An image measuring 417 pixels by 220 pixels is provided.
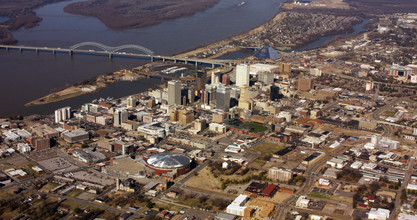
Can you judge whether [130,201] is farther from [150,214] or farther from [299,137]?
[299,137]

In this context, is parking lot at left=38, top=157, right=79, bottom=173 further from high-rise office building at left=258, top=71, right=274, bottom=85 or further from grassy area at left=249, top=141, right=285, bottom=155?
high-rise office building at left=258, top=71, right=274, bottom=85

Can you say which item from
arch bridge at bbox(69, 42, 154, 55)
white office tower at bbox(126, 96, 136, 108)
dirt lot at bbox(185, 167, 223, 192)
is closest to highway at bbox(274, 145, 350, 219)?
dirt lot at bbox(185, 167, 223, 192)

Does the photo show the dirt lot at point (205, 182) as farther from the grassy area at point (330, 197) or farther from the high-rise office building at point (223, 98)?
the high-rise office building at point (223, 98)

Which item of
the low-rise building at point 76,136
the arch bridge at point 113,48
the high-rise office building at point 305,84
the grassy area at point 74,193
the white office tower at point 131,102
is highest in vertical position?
the arch bridge at point 113,48

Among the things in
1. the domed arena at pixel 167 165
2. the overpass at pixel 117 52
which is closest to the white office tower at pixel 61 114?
the domed arena at pixel 167 165

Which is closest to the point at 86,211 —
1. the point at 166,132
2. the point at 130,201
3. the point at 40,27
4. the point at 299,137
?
the point at 130,201

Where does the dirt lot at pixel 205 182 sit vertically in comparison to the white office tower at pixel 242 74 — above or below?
below
